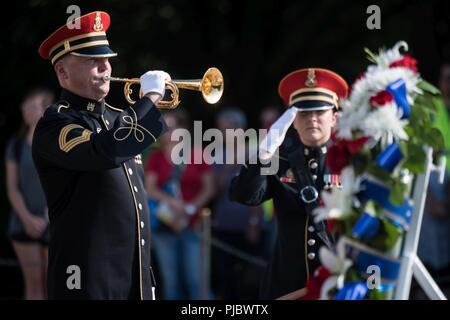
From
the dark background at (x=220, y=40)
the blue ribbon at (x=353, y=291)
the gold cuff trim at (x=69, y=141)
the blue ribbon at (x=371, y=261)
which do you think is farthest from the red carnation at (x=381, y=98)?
the dark background at (x=220, y=40)

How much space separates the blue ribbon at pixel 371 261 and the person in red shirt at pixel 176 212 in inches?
220

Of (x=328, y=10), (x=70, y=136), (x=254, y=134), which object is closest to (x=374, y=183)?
(x=70, y=136)

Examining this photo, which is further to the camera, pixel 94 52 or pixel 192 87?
pixel 192 87

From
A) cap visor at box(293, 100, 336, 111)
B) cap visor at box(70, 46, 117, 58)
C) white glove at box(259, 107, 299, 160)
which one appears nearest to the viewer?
cap visor at box(70, 46, 117, 58)

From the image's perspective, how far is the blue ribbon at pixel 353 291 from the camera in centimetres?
490

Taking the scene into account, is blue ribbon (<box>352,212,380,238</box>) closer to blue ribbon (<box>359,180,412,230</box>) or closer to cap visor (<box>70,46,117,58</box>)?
blue ribbon (<box>359,180,412,230</box>)

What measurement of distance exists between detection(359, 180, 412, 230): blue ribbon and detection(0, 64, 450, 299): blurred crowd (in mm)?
4720

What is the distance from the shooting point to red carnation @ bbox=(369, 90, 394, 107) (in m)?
4.93

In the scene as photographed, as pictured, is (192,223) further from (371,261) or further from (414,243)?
(414,243)

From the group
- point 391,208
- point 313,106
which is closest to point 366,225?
point 391,208

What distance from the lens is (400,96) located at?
4949mm

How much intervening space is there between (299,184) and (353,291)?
2.05 metres

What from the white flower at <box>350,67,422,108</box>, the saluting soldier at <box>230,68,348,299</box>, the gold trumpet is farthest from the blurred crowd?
the white flower at <box>350,67,422,108</box>

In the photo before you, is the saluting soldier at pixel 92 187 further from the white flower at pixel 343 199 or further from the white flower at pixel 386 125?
the white flower at pixel 386 125
